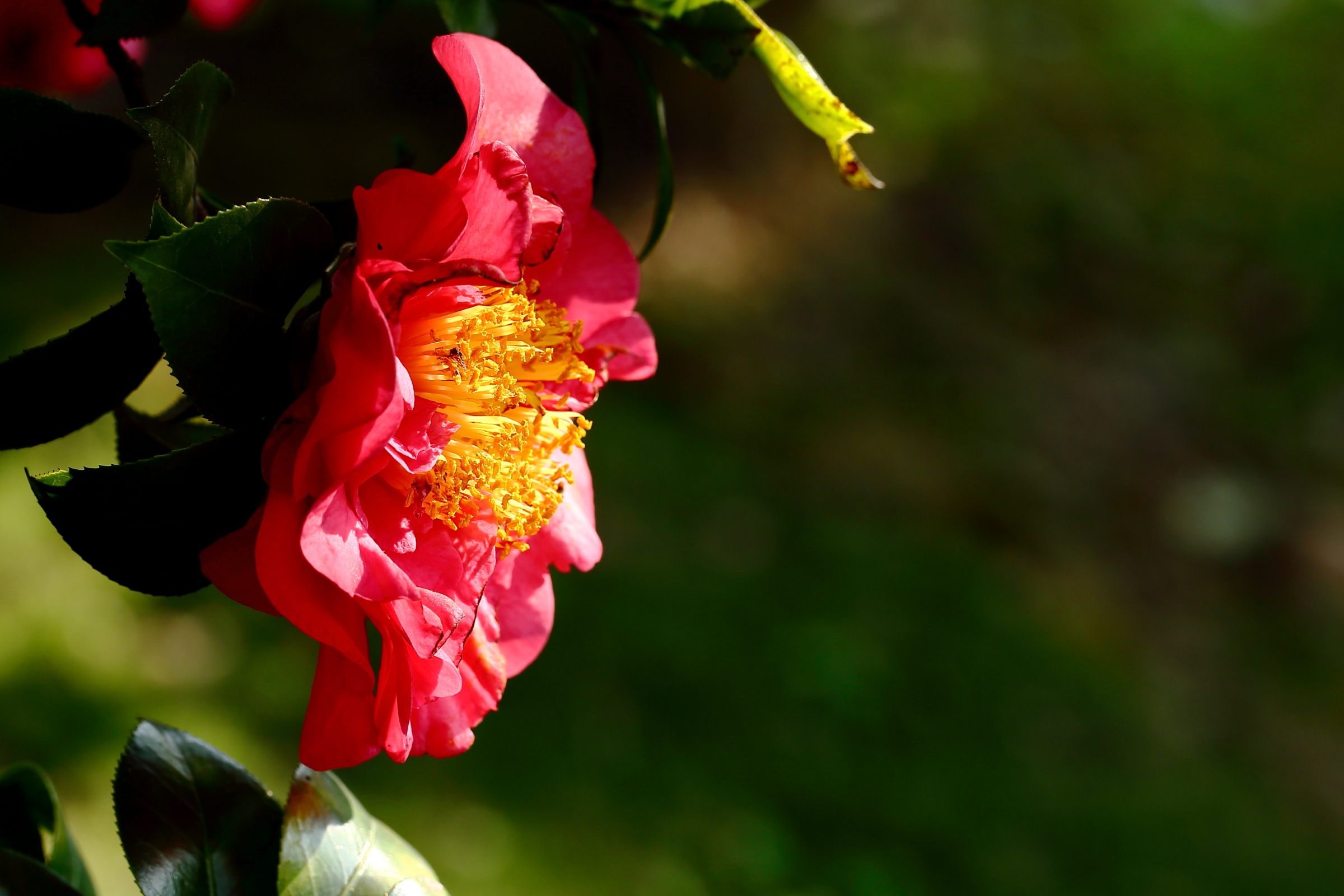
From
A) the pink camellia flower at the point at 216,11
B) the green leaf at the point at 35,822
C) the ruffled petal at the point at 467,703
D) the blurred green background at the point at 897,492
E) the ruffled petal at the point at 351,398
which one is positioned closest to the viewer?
the ruffled petal at the point at 351,398

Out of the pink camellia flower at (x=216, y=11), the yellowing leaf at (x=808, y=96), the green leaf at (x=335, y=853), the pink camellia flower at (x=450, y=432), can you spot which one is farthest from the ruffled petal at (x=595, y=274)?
the pink camellia flower at (x=216, y=11)

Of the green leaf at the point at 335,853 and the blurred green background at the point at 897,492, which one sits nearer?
the green leaf at the point at 335,853

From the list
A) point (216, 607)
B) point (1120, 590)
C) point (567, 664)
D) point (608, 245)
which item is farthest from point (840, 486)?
point (608, 245)

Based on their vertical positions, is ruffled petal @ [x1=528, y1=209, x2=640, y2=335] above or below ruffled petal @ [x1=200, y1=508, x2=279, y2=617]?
above

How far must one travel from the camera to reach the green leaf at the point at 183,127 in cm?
37

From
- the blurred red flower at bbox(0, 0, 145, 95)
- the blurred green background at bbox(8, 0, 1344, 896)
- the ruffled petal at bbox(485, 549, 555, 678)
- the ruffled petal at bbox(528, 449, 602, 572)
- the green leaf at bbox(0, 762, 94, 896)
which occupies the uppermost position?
the blurred red flower at bbox(0, 0, 145, 95)

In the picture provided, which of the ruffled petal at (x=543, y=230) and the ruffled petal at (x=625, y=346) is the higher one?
the ruffled petal at (x=543, y=230)

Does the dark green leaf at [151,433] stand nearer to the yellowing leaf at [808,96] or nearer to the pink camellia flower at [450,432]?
the pink camellia flower at [450,432]

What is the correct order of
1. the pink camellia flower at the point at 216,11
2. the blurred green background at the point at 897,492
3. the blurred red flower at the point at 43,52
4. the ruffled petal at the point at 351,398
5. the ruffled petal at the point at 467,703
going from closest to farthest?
the ruffled petal at the point at 351,398, the ruffled petal at the point at 467,703, the blurred red flower at the point at 43,52, the pink camellia flower at the point at 216,11, the blurred green background at the point at 897,492

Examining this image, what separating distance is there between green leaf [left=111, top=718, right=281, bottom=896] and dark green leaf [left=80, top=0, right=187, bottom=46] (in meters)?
0.30

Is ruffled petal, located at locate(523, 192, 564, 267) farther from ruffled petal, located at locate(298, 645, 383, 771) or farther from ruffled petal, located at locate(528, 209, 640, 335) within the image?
ruffled petal, located at locate(298, 645, 383, 771)

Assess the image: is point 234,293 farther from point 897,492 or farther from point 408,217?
point 897,492

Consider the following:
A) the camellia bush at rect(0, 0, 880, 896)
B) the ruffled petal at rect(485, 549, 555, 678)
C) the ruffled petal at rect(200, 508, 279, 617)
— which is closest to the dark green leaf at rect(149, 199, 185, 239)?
the camellia bush at rect(0, 0, 880, 896)

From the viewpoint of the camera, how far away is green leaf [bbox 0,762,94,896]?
1.80 ft
